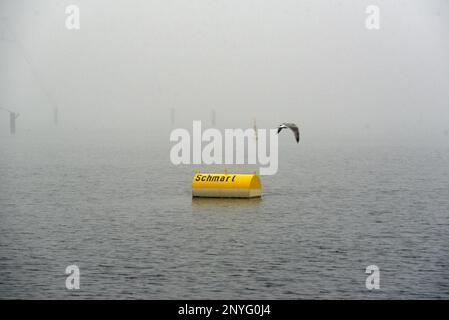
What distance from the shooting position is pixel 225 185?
101500 mm

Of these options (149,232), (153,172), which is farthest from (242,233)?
(153,172)

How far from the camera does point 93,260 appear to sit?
2712 inches

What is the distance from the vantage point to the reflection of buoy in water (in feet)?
334

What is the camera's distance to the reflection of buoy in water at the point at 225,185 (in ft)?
334

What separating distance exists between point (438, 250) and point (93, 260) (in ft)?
86.3

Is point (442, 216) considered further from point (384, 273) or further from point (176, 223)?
point (384, 273)

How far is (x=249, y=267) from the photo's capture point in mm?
65500
